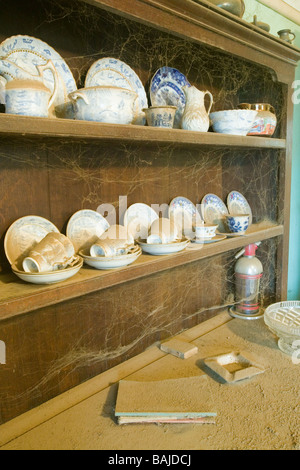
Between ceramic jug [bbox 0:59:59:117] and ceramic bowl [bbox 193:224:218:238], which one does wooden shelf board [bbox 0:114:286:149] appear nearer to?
ceramic jug [bbox 0:59:59:117]

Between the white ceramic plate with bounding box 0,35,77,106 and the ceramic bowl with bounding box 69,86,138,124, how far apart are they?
92 millimetres

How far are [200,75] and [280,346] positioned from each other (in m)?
1.00

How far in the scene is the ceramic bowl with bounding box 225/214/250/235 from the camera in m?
1.29

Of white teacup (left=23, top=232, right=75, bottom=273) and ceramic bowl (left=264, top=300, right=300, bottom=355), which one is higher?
white teacup (left=23, top=232, right=75, bottom=273)

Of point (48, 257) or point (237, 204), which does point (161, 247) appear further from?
point (237, 204)

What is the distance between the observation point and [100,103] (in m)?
0.84

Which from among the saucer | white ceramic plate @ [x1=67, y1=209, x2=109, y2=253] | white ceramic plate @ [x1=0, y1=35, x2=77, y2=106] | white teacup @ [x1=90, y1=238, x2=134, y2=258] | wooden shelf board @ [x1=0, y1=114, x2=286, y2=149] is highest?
white ceramic plate @ [x1=0, y1=35, x2=77, y2=106]

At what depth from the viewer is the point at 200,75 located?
4.36 ft

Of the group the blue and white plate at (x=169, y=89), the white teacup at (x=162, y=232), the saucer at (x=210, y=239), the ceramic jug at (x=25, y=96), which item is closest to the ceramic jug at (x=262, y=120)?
the blue and white plate at (x=169, y=89)

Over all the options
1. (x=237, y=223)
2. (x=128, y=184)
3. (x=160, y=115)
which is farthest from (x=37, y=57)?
(x=237, y=223)

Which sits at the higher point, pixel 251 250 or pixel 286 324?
pixel 251 250

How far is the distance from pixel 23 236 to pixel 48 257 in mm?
139

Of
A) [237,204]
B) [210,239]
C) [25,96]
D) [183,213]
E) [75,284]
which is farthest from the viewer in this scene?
[237,204]

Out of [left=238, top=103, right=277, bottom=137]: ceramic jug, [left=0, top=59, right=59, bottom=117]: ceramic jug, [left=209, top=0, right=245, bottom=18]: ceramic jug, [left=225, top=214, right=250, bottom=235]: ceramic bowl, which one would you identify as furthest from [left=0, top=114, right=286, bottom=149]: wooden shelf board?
[left=209, top=0, right=245, bottom=18]: ceramic jug
